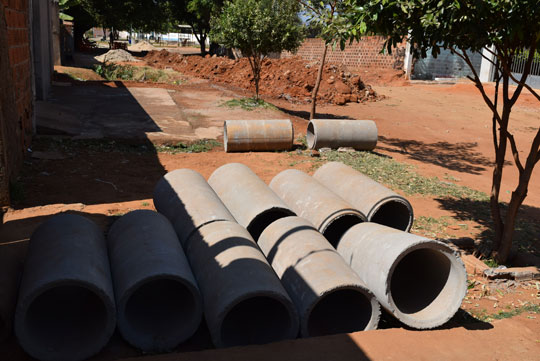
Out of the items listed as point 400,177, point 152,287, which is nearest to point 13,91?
point 152,287

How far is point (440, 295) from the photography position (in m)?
5.03

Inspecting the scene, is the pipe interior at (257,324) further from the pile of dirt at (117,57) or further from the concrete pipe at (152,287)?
the pile of dirt at (117,57)

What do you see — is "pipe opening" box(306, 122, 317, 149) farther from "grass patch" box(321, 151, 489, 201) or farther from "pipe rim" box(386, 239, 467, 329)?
"pipe rim" box(386, 239, 467, 329)

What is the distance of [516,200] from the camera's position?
6.71m

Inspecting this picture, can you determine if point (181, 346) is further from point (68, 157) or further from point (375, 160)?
point (375, 160)

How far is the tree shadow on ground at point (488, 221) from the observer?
7.48 m

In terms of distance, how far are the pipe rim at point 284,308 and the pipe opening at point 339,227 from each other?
1.90 metres

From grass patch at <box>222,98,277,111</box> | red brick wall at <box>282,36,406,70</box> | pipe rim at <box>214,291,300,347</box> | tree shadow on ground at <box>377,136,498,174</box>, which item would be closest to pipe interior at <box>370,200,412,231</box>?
pipe rim at <box>214,291,300,347</box>

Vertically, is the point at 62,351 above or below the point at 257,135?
below

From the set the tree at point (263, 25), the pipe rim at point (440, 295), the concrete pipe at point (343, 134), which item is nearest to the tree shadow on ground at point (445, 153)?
the concrete pipe at point (343, 134)

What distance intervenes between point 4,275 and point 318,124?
906 cm

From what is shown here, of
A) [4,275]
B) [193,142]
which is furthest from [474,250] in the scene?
[193,142]

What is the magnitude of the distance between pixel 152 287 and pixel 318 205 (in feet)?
7.53

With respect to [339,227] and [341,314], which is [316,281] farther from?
[339,227]
